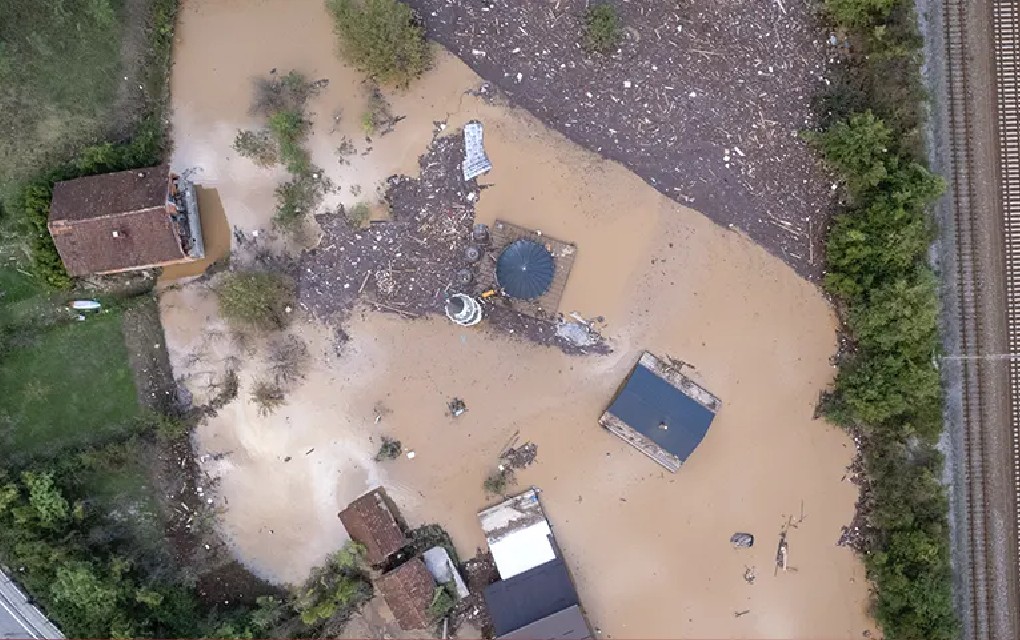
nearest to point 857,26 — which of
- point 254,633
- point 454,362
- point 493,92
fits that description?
point 493,92

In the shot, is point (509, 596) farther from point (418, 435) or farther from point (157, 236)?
point (157, 236)

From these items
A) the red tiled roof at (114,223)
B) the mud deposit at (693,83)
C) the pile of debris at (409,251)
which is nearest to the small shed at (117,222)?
the red tiled roof at (114,223)

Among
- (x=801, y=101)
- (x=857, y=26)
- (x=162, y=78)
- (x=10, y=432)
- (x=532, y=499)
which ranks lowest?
(x=10, y=432)

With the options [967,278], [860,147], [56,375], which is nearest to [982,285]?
[967,278]

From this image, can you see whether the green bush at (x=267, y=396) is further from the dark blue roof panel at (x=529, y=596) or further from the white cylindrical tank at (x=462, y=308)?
the dark blue roof panel at (x=529, y=596)

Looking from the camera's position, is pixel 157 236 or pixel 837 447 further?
pixel 837 447

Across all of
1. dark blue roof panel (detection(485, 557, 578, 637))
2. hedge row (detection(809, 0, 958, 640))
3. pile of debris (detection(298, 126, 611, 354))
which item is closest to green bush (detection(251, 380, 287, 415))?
pile of debris (detection(298, 126, 611, 354))
